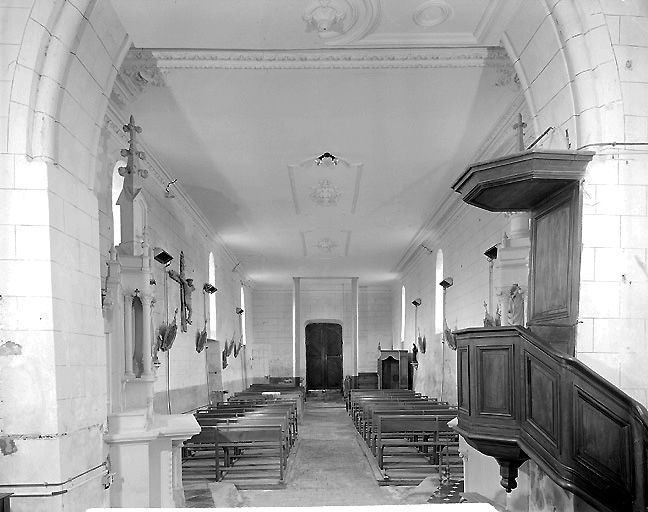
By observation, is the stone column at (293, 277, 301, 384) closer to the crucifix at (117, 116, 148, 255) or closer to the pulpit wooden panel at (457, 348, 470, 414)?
the crucifix at (117, 116, 148, 255)

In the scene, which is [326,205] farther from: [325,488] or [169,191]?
[325,488]

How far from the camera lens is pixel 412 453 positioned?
38.0ft

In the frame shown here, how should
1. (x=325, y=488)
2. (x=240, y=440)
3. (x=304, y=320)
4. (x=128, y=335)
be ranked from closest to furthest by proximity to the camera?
(x=128, y=335) → (x=325, y=488) → (x=240, y=440) → (x=304, y=320)

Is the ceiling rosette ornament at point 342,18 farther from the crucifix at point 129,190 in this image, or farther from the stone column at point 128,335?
the stone column at point 128,335

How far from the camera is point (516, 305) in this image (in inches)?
318

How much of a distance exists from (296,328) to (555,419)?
22.0 m

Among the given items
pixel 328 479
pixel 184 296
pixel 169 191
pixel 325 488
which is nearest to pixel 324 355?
pixel 184 296

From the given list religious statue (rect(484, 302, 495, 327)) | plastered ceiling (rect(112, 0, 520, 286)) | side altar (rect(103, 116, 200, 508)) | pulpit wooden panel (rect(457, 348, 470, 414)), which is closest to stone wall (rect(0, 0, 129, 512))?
plastered ceiling (rect(112, 0, 520, 286))

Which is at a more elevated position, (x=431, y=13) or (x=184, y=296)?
(x=431, y=13)

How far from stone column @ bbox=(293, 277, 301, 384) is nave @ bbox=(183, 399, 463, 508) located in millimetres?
12203

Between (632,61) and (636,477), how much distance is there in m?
2.72

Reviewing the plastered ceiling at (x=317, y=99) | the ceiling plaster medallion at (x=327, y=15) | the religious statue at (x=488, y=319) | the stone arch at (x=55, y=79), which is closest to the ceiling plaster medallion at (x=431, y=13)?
the plastered ceiling at (x=317, y=99)

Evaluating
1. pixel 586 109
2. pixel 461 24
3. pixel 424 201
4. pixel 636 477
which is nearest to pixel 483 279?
pixel 424 201

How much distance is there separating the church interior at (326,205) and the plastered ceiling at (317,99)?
40 millimetres
